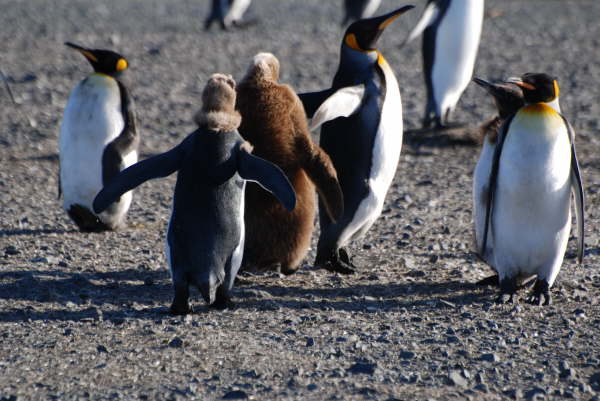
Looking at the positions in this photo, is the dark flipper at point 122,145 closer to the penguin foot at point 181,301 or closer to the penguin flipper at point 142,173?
the penguin flipper at point 142,173

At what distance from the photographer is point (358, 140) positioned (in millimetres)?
4453

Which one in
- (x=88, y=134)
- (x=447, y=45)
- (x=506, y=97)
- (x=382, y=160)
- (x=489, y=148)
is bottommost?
(x=88, y=134)

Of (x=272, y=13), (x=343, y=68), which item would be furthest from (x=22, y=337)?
(x=272, y=13)

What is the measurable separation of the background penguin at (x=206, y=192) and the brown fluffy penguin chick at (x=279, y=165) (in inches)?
8.8

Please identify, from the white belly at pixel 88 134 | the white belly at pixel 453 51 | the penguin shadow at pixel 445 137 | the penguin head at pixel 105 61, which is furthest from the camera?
the white belly at pixel 453 51

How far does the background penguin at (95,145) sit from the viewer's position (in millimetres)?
5227

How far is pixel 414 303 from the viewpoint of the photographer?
4.07m

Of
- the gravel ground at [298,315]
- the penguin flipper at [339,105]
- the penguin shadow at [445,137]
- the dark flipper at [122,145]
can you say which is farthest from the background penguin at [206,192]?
the penguin shadow at [445,137]

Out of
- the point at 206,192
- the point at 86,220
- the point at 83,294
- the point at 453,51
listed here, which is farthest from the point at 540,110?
the point at 453,51

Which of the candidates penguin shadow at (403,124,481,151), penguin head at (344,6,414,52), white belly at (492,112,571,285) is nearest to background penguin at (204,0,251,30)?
penguin shadow at (403,124,481,151)

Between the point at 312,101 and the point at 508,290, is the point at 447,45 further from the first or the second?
the point at 508,290

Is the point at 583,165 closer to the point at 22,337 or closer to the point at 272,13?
the point at 22,337

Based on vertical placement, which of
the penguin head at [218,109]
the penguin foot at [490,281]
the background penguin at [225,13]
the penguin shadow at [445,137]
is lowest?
the penguin foot at [490,281]

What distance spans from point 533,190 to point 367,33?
120 centimetres
